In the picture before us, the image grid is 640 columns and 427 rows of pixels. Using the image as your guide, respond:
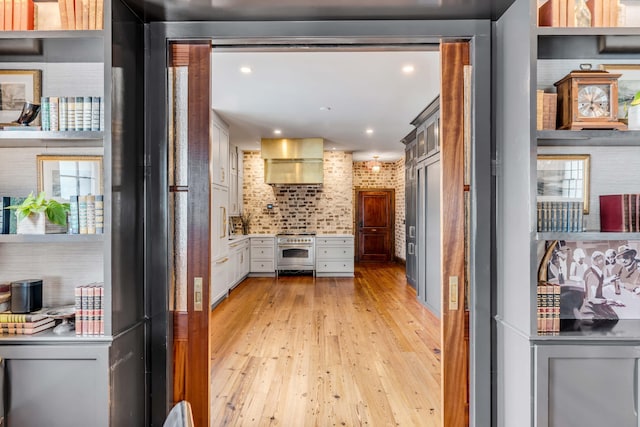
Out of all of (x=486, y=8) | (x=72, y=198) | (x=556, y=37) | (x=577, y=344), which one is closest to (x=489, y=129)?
(x=556, y=37)

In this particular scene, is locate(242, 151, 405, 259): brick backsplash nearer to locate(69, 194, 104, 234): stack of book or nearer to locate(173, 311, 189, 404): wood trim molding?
locate(173, 311, 189, 404): wood trim molding

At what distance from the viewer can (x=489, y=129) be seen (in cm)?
204

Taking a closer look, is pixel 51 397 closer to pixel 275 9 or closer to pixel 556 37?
pixel 275 9

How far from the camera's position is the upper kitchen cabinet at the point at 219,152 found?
5332 millimetres

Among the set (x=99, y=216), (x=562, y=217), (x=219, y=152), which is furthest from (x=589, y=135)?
(x=219, y=152)

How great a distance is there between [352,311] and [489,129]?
3626 millimetres

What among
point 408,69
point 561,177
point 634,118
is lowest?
point 561,177

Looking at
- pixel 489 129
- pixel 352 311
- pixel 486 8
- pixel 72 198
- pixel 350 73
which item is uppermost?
pixel 350 73

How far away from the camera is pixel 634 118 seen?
69.8 inches

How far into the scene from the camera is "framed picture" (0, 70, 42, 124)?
79.4 inches

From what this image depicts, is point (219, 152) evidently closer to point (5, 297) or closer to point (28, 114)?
point (28, 114)

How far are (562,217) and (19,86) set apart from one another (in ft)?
10.1

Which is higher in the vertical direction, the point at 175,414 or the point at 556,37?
the point at 556,37

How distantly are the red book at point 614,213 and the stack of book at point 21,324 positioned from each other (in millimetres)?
3037
